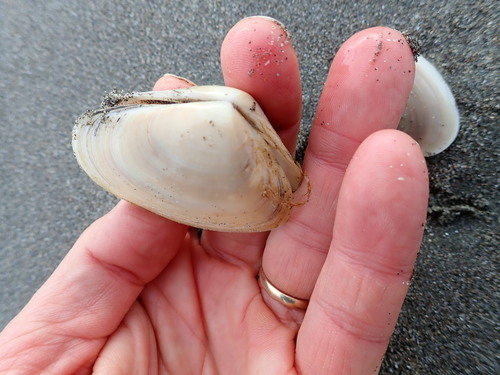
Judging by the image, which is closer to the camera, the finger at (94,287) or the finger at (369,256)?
the finger at (369,256)

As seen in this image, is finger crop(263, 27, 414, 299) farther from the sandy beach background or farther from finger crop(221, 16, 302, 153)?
the sandy beach background

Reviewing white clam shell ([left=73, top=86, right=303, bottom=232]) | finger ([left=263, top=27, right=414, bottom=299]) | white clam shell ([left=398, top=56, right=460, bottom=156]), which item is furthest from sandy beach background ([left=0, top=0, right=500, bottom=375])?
white clam shell ([left=73, top=86, right=303, bottom=232])

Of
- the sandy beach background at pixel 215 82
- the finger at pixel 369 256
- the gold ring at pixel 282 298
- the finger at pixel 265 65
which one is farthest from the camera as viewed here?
the sandy beach background at pixel 215 82

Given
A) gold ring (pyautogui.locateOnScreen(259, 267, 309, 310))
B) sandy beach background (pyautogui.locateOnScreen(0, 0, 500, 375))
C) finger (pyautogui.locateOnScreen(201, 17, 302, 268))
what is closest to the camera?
finger (pyautogui.locateOnScreen(201, 17, 302, 268))

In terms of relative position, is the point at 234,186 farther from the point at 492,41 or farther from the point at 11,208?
the point at 11,208

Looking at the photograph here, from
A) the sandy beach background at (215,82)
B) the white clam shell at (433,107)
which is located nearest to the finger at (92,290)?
the sandy beach background at (215,82)

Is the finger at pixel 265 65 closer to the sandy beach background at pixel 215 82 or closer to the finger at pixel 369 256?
the finger at pixel 369 256

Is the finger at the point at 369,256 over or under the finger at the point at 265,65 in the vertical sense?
under

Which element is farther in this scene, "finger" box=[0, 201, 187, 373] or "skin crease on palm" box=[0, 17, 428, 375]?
"finger" box=[0, 201, 187, 373]

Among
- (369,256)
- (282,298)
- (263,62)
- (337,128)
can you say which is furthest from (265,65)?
(282,298)
